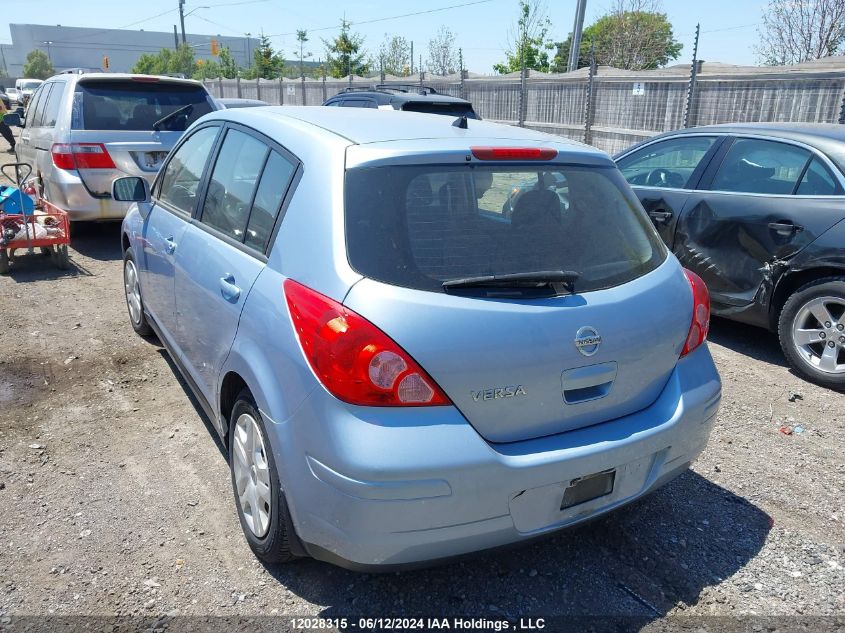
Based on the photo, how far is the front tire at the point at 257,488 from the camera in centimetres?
255

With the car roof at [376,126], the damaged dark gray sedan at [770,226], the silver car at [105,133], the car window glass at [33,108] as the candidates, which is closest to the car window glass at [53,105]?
the silver car at [105,133]

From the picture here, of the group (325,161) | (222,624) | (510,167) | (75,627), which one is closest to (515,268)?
(510,167)

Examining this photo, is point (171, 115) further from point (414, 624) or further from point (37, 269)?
point (414, 624)

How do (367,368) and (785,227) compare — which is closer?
(367,368)

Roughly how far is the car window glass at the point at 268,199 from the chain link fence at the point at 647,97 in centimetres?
923

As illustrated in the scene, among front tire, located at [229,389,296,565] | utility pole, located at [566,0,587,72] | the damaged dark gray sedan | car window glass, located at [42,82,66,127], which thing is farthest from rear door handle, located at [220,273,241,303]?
utility pole, located at [566,0,587,72]

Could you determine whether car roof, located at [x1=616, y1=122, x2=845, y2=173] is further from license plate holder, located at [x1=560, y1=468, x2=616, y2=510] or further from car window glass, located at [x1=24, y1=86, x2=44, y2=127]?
car window glass, located at [x1=24, y1=86, x2=44, y2=127]

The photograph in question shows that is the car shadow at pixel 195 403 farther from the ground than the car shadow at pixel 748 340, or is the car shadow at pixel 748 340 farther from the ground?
the car shadow at pixel 195 403

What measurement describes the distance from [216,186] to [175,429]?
4.80ft

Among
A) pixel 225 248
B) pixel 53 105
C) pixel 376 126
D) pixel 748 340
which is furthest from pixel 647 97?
pixel 225 248

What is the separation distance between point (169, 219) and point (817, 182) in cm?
429

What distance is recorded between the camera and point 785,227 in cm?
482

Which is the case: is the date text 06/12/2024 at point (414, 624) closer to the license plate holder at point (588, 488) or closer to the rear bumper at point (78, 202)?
the license plate holder at point (588, 488)

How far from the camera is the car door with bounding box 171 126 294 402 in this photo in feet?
9.34
